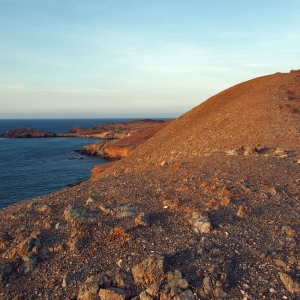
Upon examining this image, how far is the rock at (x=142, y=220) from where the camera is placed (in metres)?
8.43

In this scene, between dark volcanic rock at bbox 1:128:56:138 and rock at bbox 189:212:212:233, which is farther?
dark volcanic rock at bbox 1:128:56:138

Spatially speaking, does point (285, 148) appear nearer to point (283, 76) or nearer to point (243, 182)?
point (243, 182)

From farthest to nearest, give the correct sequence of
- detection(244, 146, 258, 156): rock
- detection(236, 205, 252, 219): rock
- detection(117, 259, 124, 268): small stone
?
1. detection(244, 146, 258, 156): rock
2. detection(236, 205, 252, 219): rock
3. detection(117, 259, 124, 268): small stone

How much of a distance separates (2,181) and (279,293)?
3701 centimetres

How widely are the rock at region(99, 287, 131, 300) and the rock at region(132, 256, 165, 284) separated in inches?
14.6

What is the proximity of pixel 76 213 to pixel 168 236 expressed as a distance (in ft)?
9.99

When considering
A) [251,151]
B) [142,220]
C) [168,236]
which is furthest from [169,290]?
[251,151]

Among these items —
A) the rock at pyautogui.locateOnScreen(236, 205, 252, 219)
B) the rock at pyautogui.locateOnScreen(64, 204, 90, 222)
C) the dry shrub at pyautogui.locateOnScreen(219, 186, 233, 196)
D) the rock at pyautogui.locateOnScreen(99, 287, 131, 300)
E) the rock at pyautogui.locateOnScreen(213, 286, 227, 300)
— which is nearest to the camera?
the rock at pyautogui.locateOnScreen(213, 286, 227, 300)

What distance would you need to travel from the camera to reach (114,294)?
622cm

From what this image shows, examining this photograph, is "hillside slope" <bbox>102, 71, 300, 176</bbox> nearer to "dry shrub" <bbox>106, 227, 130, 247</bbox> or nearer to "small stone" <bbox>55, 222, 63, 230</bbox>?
"small stone" <bbox>55, 222, 63, 230</bbox>

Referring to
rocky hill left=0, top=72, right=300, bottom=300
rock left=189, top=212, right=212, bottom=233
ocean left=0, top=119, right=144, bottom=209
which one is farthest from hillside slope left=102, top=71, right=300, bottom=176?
ocean left=0, top=119, right=144, bottom=209

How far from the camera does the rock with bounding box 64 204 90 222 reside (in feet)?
29.7

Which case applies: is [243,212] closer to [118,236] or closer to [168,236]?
[168,236]

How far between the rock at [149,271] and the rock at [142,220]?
1667 mm
